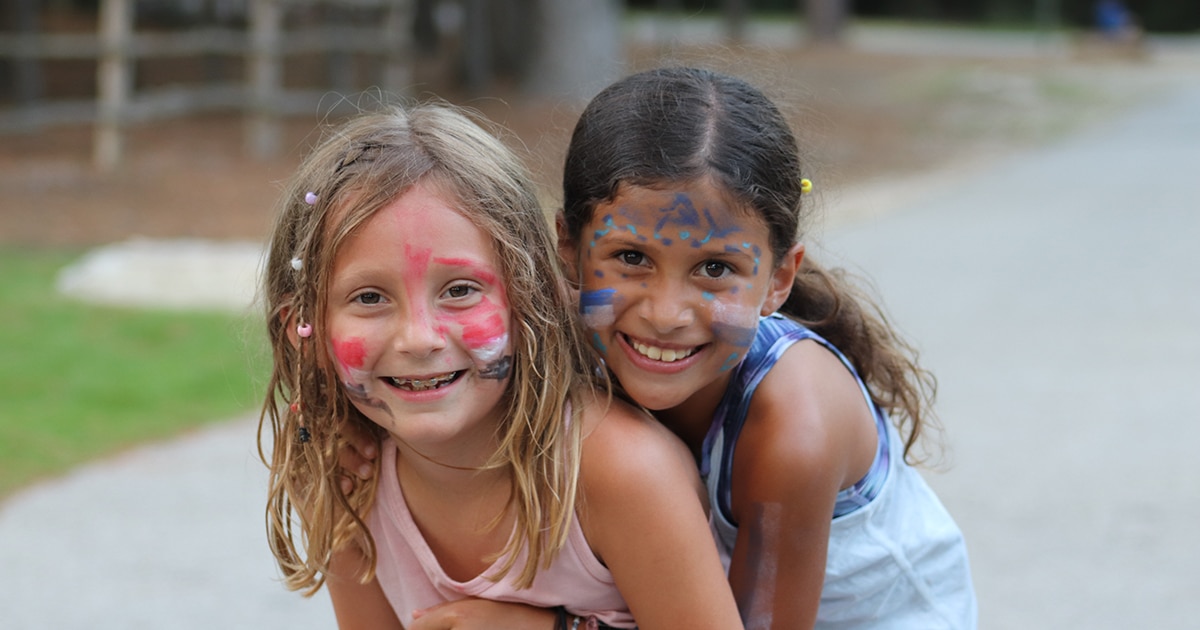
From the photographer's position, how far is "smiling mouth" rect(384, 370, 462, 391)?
1.97 m

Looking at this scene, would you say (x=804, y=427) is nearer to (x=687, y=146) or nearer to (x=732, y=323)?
(x=732, y=323)

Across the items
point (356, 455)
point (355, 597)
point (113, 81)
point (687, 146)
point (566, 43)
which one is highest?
point (687, 146)

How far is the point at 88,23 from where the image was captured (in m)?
23.9

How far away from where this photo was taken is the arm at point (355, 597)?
2.27 meters

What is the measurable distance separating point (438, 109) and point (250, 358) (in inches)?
22.0

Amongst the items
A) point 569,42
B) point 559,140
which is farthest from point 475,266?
point 569,42

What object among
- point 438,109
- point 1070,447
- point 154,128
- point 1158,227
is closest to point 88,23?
point 154,128

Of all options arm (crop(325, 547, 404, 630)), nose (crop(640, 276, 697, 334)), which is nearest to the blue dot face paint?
nose (crop(640, 276, 697, 334))

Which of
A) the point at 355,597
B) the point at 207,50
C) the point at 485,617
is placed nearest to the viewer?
the point at 485,617

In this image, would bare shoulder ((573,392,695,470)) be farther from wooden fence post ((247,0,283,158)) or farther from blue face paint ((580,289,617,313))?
wooden fence post ((247,0,283,158))

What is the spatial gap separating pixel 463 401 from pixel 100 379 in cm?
416

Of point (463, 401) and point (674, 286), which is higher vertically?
point (674, 286)

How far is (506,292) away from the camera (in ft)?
6.60

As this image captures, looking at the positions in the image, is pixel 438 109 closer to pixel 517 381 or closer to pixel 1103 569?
pixel 517 381
